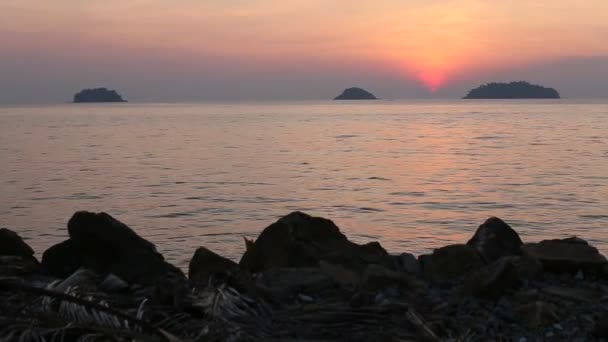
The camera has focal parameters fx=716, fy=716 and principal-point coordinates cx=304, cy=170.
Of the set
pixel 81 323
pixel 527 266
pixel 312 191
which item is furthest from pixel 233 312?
pixel 312 191

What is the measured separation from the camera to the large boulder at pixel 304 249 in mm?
9945

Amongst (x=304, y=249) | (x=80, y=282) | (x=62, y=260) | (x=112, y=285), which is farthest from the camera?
(x=62, y=260)

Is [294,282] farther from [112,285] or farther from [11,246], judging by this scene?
[11,246]

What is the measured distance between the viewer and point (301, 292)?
25.8 ft

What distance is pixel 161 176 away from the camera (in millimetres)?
36844

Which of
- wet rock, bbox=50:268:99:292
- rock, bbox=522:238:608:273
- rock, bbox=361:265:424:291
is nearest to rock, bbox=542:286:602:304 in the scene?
rock, bbox=522:238:608:273

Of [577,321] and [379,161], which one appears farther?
[379,161]

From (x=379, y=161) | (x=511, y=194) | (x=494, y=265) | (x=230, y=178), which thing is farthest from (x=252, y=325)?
(x=379, y=161)

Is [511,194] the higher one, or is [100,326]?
[100,326]

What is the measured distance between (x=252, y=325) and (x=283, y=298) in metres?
1.02

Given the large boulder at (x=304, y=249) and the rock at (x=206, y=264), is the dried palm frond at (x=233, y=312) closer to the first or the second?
the rock at (x=206, y=264)

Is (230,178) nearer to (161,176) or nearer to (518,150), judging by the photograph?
(161,176)

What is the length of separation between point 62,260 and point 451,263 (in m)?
5.45

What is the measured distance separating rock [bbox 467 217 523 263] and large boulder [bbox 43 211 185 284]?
451cm
